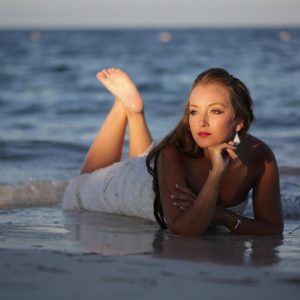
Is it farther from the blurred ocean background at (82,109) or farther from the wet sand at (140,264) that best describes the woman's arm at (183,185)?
the blurred ocean background at (82,109)

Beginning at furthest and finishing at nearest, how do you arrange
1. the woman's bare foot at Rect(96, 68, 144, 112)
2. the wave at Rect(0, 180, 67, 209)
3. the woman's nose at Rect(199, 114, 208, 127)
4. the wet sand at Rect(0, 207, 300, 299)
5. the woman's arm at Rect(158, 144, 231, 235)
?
1. the wave at Rect(0, 180, 67, 209)
2. the woman's bare foot at Rect(96, 68, 144, 112)
3. the woman's nose at Rect(199, 114, 208, 127)
4. the woman's arm at Rect(158, 144, 231, 235)
5. the wet sand at Rect(0, 207, 300, 299)

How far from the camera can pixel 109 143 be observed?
5605mm

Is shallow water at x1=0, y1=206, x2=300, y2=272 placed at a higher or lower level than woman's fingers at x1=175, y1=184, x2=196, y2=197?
lower

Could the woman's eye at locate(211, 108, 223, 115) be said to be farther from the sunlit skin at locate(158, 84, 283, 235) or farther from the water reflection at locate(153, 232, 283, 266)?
the water reflection at locate(153, 232, 283, 266)

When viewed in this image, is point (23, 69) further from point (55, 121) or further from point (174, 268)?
point (174, 268)

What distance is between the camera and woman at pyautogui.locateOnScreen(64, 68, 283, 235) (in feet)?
13.3

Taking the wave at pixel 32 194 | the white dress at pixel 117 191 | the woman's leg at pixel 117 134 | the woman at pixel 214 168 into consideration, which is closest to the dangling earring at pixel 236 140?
the woman at pixel 214 168

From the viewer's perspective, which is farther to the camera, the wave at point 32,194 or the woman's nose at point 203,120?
the wave at point 32,194

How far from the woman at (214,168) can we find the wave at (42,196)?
1.11 metres

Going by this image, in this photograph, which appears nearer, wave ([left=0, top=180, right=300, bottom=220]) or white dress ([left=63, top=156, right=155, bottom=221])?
Answer: white dress ([left=63, top=156, right=155, bottom=221])

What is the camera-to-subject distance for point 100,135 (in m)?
5.64

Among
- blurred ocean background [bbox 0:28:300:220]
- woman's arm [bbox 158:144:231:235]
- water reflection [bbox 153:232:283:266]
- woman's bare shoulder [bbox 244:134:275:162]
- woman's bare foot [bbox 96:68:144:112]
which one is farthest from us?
blurred ocean background [bbox 0:28:300:220]

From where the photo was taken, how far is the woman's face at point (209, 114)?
13.3 feet

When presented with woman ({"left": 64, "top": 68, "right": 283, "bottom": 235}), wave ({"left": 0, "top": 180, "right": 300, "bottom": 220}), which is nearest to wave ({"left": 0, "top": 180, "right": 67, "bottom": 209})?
wave ({"left": 0, "top": 180, "right": 300, "bottom": 220})
